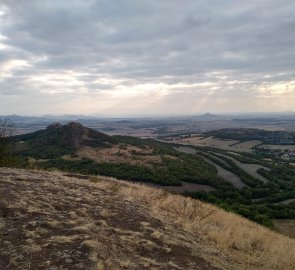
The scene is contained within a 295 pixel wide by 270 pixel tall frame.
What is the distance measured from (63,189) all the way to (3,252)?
24.8 feet

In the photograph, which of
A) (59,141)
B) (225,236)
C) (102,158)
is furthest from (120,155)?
(225,236)

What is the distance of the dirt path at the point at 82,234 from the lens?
9070 mm

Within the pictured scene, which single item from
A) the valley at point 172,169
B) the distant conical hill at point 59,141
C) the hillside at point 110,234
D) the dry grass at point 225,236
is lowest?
the valley at point 172,169

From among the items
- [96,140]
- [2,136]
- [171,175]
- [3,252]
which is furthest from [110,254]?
[96,140]

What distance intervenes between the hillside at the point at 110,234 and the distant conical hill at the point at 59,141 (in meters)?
87.8

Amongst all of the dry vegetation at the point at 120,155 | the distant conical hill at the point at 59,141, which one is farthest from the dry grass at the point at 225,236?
the distant conical hill at the point at 59,141

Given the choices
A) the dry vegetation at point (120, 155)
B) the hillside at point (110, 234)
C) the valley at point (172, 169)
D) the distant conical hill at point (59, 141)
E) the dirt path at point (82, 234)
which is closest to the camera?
the dirt path at point (82, 234)

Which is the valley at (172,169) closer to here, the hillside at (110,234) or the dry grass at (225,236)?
the dry grass at (225,236)

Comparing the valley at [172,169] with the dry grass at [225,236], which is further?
the valley at [172,169]

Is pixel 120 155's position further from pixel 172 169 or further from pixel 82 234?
pixel 82 234

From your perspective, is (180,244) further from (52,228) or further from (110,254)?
(52,228)

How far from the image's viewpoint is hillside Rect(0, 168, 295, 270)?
931 cm

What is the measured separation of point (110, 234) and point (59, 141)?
11159 cm

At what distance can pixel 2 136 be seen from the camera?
121 ft
